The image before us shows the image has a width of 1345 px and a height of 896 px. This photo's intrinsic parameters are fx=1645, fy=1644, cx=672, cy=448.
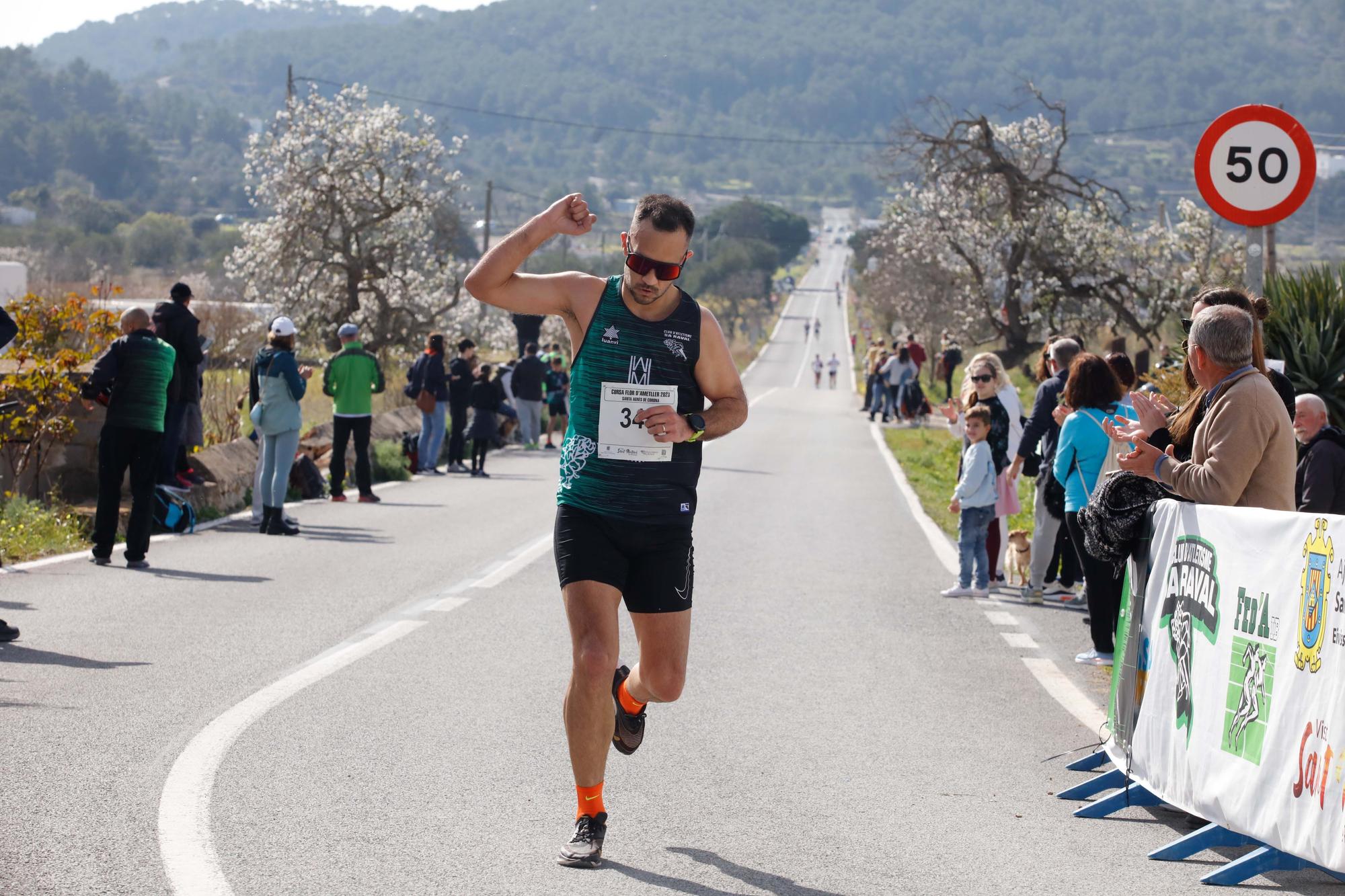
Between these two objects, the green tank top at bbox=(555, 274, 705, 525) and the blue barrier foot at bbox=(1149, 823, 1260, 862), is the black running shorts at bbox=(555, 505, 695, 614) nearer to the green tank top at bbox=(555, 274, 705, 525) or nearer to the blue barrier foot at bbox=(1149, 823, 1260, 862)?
the green tank top at bbox=(555, 274, 705, 525)

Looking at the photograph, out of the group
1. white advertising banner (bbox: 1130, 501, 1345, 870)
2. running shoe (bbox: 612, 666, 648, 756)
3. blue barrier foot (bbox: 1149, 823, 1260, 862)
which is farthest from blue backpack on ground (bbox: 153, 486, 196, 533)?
blue barrier foot (bbox: 1149, 823, 1260, 862)

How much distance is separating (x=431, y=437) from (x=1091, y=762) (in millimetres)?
17822

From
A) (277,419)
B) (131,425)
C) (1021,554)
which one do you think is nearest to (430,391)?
(277,419)

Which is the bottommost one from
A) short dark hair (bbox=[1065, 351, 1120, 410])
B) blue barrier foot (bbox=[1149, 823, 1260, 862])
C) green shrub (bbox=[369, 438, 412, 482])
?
green shrub (bbox=[369, 438, 412, 482])

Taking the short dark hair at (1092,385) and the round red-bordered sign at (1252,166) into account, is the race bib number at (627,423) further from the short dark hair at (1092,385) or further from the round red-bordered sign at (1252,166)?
the round red-bordered sign at (1252,166)

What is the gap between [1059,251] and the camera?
38.8 metres

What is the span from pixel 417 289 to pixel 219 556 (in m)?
35.4

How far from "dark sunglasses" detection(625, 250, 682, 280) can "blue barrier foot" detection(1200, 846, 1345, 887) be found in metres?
2.49

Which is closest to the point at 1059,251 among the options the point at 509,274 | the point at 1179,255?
the point at 1179,255

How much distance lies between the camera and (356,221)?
148 feet

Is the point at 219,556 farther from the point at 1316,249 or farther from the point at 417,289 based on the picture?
the point at 1316,249

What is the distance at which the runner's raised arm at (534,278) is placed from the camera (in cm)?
521

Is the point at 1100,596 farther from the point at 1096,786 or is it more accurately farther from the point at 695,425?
the point at 695,425

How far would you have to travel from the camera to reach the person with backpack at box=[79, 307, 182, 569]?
11.8 metres
